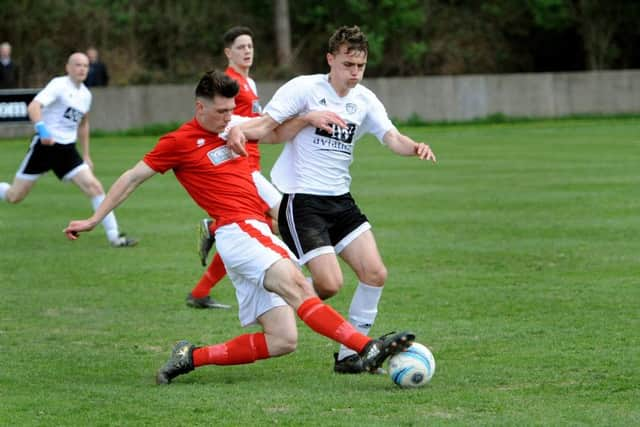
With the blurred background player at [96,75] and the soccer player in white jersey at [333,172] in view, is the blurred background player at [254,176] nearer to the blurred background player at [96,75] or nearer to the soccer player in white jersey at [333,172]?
the soccer player in white jersey at [333,172]

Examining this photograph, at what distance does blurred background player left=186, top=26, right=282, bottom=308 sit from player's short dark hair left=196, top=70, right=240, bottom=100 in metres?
0.87

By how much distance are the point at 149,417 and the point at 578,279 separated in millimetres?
5327

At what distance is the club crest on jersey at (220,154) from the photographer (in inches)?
285

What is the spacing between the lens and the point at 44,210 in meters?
17.2

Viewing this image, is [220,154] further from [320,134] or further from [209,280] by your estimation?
[209,280]

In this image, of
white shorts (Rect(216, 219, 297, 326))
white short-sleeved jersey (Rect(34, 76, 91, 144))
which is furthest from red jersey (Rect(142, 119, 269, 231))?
white short-sleeved jersey (Rect(34, 76, 91, 144))

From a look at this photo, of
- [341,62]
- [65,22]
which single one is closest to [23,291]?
[341,62]

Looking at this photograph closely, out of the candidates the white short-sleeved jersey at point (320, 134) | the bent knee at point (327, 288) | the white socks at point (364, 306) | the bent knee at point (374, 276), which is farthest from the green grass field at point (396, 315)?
the white short-sleeved jersey at point (320, 134)

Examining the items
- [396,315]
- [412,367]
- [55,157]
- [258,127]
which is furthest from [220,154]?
[55,157]

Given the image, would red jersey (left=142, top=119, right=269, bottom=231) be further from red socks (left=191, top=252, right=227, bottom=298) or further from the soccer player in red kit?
red socks (left=191, top=252, right=227, bottom=298)

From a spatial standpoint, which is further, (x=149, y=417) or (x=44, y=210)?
(x=44, y=210)

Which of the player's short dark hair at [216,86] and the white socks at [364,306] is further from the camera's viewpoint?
the white socks at [364,306]

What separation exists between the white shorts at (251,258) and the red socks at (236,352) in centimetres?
11

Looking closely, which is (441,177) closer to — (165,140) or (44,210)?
(44,210)
